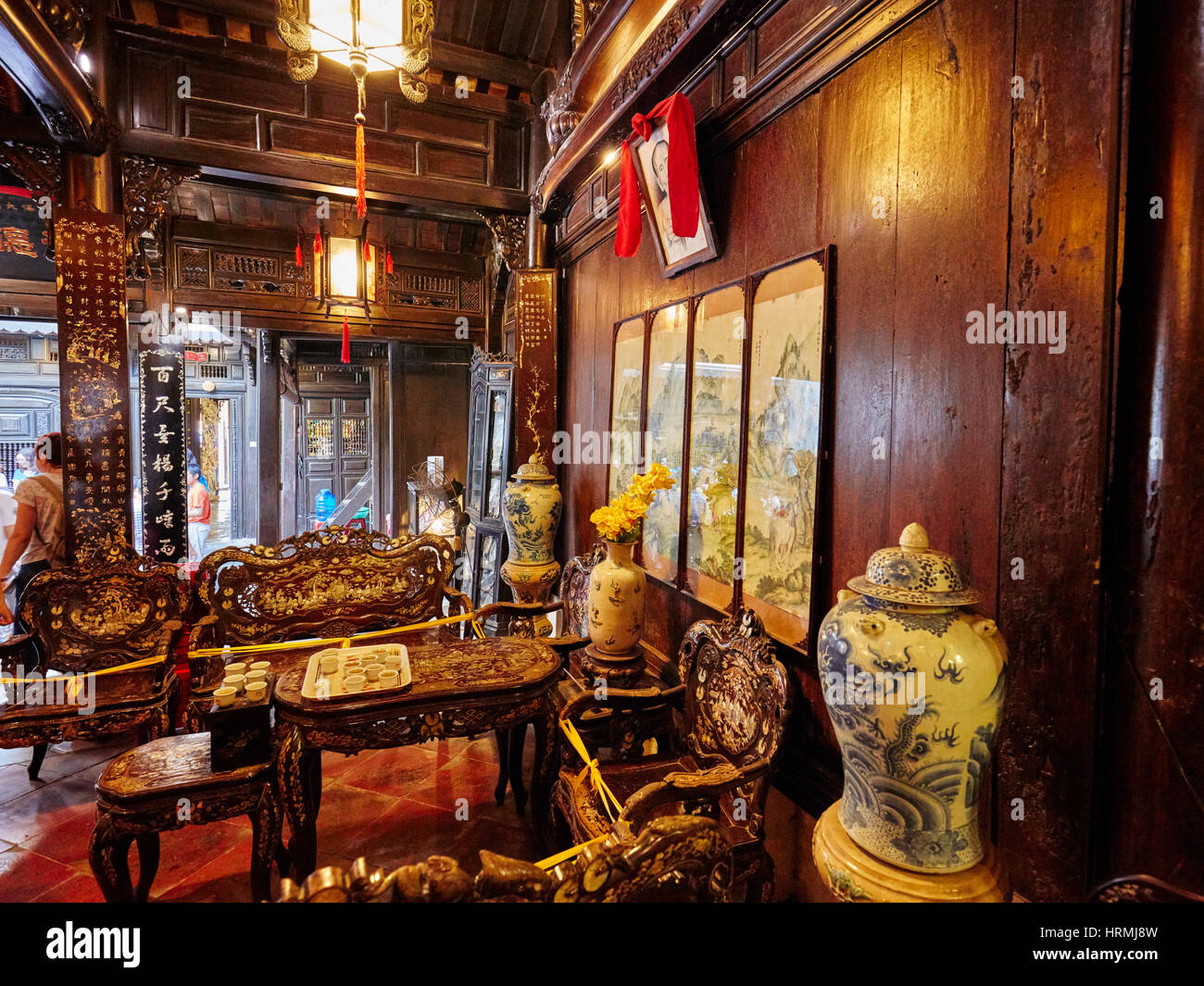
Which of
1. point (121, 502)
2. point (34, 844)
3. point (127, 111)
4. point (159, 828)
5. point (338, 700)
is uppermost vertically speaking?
point (127, 111)

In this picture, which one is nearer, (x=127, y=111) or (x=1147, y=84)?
(x=1147, y=84)

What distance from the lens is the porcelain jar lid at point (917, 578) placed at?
124 cm

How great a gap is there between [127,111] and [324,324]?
2.67 metres

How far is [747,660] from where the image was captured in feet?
6.98

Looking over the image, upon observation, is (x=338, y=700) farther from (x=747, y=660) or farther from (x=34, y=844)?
(x=34, y=844)

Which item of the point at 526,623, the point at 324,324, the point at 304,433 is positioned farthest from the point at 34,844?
the point at 304,433

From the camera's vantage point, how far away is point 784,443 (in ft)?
7.48

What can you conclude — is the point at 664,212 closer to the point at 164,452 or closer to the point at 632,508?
the point at 632,508

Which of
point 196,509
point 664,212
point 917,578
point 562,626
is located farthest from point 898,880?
point 196,509

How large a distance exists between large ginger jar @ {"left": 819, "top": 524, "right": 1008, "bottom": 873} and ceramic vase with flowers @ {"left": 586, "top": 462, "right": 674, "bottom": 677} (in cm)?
157

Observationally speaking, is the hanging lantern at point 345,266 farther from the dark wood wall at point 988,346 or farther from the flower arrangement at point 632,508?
the dark wood wall at point 988,346

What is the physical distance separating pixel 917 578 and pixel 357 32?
2.93m

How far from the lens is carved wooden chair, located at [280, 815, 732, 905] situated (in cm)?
94

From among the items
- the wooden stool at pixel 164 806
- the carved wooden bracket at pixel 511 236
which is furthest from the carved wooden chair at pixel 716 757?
the carved wooden bracket at pixel 511 236
